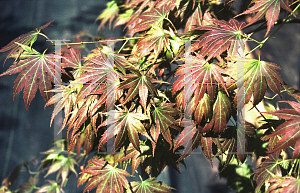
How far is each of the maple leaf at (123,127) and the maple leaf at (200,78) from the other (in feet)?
0.46

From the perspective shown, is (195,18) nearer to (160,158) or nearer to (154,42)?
(154,42)

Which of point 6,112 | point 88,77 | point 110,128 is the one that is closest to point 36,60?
point 88,77

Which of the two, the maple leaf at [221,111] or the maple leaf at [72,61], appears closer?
the maple leaf at [221,111]

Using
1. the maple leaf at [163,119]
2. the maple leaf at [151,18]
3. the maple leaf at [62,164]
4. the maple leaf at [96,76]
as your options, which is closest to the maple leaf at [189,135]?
the maple leaf at [163,119]

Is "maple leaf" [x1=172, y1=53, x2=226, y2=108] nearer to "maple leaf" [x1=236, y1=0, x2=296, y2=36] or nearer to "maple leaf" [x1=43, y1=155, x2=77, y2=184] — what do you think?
"maple leaf" [x1=236, y1=0, x2=296, y2=36]

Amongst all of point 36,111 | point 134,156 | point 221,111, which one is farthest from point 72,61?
point 36,111

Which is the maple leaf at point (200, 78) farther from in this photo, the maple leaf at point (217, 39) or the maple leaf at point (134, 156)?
the maple leaf at point (134, 156)

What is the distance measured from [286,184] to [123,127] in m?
0.53

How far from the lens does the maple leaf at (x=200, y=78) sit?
63 cm

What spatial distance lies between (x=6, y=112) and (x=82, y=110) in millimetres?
1419

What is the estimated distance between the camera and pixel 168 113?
73cm

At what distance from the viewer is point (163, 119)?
0.72 meters

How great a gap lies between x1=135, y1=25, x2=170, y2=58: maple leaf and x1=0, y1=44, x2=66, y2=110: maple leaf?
0.93 feet

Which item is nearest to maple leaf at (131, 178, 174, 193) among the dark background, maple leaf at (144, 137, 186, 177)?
maple leaf at (144, 137, 186, 177)
